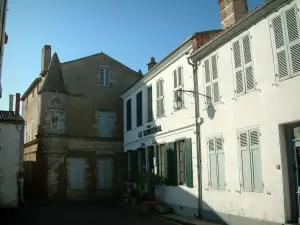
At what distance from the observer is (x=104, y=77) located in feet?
77.6

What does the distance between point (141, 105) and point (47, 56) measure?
10180 millimetres

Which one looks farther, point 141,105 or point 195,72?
point 141,105

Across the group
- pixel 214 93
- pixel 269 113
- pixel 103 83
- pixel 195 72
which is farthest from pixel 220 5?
pixel 103 83

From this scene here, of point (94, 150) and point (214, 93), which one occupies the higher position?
point (214, 93)

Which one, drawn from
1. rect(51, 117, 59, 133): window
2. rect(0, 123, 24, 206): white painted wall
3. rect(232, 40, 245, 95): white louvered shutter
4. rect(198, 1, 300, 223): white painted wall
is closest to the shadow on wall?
rect(51, 117, 59, 133): window

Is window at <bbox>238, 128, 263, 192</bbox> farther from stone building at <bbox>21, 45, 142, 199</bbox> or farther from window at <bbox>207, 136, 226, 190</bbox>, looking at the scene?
stone building at <bbox>21, 45, 142, 199</bbox>

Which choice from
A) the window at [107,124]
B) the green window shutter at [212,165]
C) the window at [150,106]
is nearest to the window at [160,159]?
the window at [150,106]

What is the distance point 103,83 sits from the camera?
929 inches

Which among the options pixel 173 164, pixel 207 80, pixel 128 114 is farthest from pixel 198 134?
pixel 128 114

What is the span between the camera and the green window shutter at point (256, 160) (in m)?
9.00

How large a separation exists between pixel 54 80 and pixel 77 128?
3.55 m

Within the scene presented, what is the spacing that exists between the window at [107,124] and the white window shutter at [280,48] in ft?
52.5

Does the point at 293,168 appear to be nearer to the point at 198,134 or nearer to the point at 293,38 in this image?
the point at 293,38

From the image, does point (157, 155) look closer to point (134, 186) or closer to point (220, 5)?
point (134, 186)
